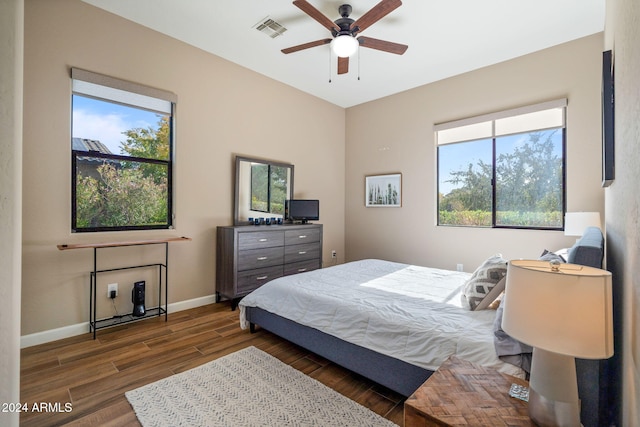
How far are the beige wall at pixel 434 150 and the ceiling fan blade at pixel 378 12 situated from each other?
2.27 m

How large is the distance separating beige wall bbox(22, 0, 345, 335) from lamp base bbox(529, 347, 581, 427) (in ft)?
11.6

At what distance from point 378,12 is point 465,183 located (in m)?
2.77

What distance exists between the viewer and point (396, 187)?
16.2ft

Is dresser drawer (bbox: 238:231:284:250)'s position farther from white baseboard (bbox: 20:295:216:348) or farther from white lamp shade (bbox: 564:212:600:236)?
white lamp shade (bbox: 564:212:600:236)

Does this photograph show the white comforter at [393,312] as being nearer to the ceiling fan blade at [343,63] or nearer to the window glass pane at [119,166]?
the window glass pane at [119,166]

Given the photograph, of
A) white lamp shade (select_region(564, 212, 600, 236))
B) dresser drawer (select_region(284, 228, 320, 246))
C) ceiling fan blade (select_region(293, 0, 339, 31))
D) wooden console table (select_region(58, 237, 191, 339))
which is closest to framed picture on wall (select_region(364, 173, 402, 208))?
dresser drawer (select_region(284, 228, 320, 246))

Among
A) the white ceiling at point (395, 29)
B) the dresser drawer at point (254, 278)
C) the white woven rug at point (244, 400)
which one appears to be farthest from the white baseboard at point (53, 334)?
the white ceiling at point (395, 29)

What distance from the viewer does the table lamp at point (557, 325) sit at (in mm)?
825

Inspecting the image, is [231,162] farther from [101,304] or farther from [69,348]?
[69,348]

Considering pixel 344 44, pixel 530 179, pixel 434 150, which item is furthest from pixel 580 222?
pixel 344 44

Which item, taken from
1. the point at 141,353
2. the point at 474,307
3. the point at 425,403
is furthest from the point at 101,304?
the point at 474,307

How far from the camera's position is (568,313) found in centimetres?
84

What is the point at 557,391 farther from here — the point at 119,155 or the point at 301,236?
the point at 119,155

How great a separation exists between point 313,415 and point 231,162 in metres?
3.20
